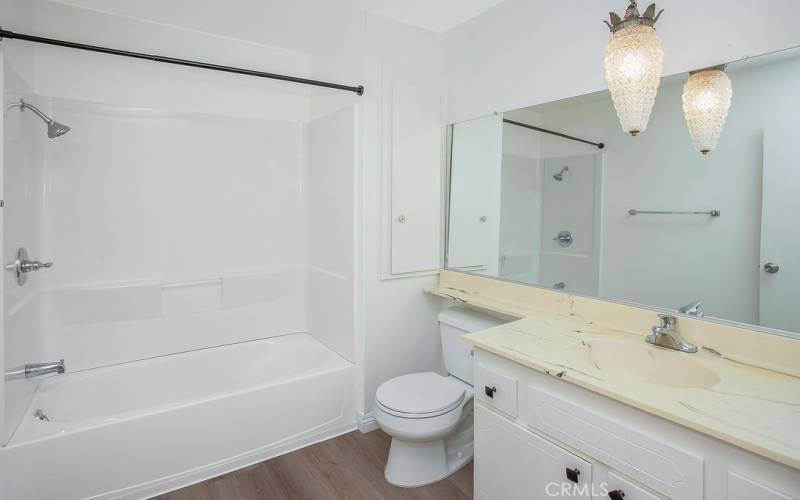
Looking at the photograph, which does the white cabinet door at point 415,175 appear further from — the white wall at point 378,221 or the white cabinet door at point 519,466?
the white cabinet door at point 519,466

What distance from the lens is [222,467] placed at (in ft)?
6.63

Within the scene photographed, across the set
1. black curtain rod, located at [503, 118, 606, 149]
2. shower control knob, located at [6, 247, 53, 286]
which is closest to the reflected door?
black curtain rod, located at [503, 118, 606, 149]

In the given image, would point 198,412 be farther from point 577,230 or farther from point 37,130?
point 577,230

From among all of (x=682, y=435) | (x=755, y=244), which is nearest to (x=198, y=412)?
(x=682, y=435)

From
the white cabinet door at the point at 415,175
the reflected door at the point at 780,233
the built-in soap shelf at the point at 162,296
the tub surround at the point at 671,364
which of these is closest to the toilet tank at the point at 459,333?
the tub surround at the point at 671,364

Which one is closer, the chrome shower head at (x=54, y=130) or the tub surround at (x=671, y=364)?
the tub surround at (x=671, y=364)

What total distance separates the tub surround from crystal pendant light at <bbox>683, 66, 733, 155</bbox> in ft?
2.14

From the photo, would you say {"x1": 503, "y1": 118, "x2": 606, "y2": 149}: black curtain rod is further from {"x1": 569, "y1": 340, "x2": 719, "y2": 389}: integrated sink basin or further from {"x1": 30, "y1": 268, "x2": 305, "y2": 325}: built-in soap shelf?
{"x1": 30, "y1": 268, "x2": 305, "y2": 325}: built-in soap shelf

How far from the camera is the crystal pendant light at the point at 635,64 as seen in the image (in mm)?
1402

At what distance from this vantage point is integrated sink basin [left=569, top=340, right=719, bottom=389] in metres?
1.33

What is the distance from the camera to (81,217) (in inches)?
89.0

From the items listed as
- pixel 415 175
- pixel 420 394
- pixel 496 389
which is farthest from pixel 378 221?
pixel 496 389

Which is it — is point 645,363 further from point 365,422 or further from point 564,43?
point 365,422

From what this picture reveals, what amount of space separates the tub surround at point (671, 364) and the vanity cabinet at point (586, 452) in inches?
1.7
